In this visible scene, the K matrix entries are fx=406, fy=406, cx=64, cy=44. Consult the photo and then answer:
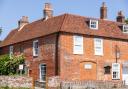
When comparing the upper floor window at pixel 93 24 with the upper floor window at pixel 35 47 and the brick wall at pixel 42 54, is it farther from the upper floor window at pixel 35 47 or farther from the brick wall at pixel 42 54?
the upper floor window at pixel 35 47

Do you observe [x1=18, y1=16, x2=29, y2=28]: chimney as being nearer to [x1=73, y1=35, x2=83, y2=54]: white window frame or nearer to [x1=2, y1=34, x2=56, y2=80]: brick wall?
[x1=2, y1=34, x2=56, y2=80]: brick wall

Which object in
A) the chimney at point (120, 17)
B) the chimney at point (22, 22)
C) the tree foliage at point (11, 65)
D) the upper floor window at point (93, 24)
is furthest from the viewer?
the chimney at point (22, 22)

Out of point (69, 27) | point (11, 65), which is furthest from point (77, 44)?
point (11, 65)

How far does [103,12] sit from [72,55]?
37.9 ft

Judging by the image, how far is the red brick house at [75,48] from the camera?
148 feet

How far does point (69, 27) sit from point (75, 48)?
2.47 metres

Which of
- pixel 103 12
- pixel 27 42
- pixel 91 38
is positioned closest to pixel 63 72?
pixel 91 38

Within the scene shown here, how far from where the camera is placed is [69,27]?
45812 millimetres

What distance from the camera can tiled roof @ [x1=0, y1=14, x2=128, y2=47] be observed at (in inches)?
1817

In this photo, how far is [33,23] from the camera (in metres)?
56.1

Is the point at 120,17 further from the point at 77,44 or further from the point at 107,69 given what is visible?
the point at 77,44

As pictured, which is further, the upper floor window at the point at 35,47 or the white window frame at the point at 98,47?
the upper floor window at the point at 35,47

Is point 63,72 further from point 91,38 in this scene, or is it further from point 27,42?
point 27,42

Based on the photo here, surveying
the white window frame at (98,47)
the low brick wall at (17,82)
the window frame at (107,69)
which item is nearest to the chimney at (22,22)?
the white window frame at (98,47)
